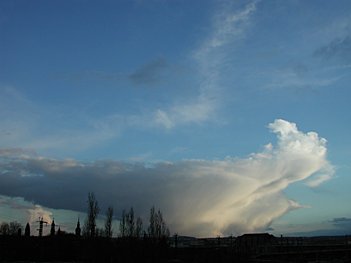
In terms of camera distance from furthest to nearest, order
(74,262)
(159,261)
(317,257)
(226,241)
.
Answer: (226,241)
(317,257)
(74,262)
(159,261)

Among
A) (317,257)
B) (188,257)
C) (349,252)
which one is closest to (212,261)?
(188,257)

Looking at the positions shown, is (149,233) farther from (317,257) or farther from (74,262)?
(317,257)

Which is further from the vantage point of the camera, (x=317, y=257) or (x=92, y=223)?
(x=317, y=257)

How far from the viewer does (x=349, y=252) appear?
121188 mm

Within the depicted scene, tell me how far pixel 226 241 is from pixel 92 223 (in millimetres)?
95053

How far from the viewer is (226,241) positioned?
16850 cm

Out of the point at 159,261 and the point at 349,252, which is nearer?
the point at 159,261

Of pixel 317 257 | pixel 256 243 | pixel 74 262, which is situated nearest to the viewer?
pixel 74 262

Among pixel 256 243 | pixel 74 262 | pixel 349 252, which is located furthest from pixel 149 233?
pixel 256 243

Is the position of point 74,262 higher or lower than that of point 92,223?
lower

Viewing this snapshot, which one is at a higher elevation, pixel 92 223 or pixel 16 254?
pixel 92 223

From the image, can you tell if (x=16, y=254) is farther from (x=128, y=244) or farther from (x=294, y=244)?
(x=294, y=244)

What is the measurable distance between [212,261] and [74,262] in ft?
73.4

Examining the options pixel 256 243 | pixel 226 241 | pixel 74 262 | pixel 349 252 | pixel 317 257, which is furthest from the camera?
pixel 226 241
